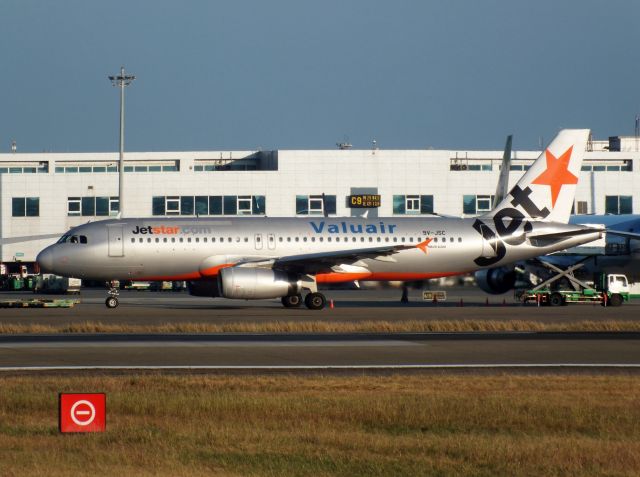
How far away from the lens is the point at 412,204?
8719cm

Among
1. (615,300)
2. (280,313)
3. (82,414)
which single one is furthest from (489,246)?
(82,414)

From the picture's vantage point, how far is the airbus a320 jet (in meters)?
50.0

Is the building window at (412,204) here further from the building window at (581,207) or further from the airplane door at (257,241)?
the airplane door at (257,241)

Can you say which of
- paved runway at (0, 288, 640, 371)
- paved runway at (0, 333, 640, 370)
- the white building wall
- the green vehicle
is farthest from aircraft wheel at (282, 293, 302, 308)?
the white building wall

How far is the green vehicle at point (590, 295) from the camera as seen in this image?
53.9 meters

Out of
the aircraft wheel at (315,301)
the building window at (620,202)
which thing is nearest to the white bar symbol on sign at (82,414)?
the aircraft wheel at (315,301)

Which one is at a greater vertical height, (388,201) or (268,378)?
(388,201)

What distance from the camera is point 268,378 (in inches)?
909

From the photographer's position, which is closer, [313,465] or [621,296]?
[313,465]

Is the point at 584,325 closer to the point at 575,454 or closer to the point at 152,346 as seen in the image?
the point at 152,346

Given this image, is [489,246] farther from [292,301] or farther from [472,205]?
[472,205]

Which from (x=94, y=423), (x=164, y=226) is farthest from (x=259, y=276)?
(x=94, y=423)

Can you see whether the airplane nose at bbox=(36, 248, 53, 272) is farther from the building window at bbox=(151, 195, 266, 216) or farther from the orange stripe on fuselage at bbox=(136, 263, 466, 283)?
the building window at bbox=(151, 195, 266, 216)

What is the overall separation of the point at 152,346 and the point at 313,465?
56.1 feet
